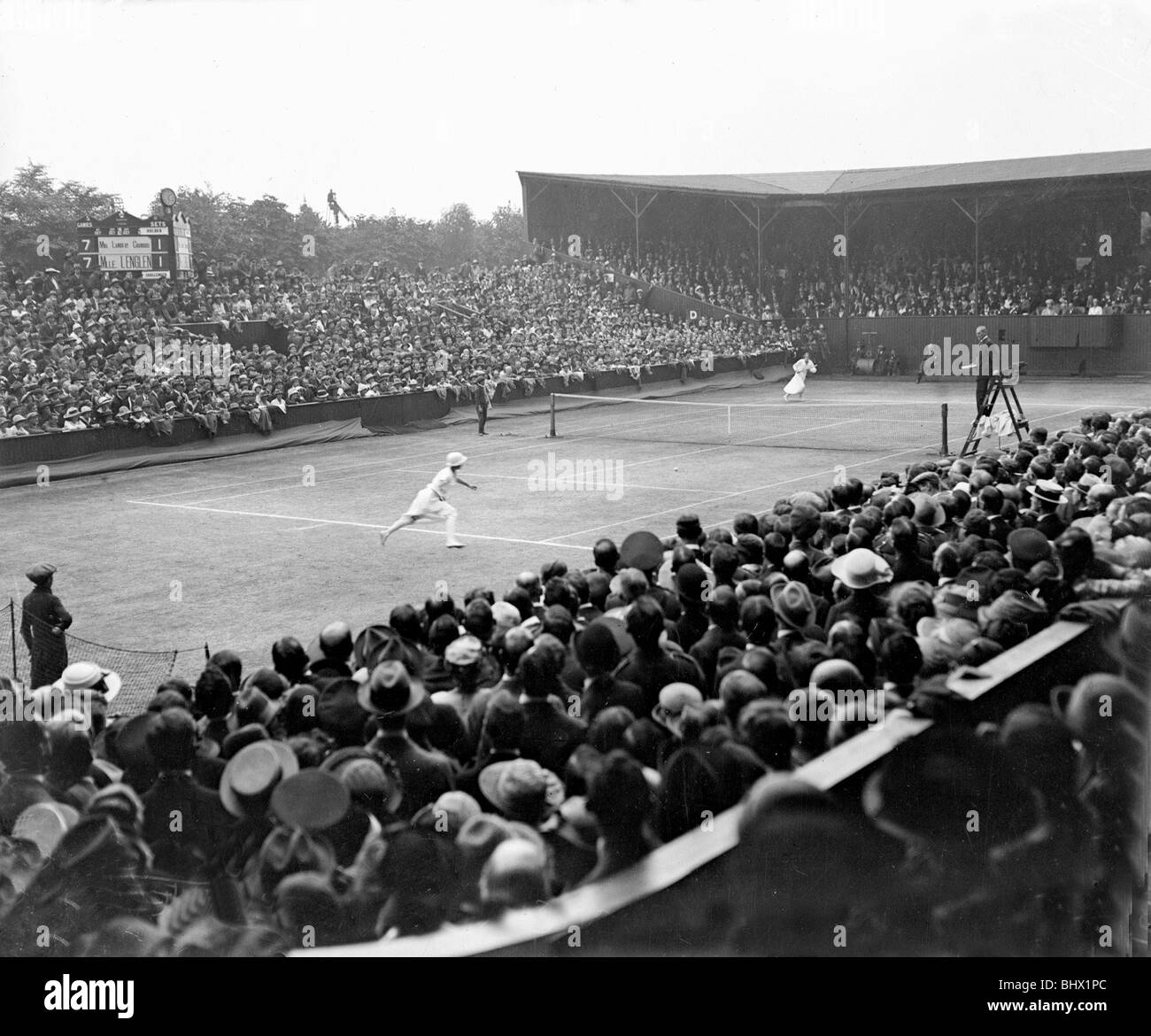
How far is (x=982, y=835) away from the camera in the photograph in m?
5.63

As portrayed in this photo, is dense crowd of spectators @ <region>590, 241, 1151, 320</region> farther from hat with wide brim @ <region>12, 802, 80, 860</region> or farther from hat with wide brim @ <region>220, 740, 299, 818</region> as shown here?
hat with wide brim @ <region>12, 802, 80, 860</region>

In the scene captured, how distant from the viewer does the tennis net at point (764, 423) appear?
29.5 m

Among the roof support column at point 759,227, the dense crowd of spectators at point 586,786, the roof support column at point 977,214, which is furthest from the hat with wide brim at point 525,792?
the roof support column at point 759,227

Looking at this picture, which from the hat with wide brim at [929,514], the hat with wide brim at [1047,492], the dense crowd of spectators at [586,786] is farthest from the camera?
the hat with wide brim at [1047,492]

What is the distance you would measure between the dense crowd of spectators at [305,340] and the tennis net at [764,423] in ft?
8.25

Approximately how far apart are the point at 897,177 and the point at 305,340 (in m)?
27.3

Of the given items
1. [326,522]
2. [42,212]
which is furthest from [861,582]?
[42,212]

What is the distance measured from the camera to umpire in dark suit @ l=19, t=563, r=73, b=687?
11023mm

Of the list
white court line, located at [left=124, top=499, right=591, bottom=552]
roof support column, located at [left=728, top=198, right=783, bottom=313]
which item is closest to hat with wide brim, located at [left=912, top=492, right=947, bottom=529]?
white court line, located at [left=124, top=499, right=591, bottom=552]

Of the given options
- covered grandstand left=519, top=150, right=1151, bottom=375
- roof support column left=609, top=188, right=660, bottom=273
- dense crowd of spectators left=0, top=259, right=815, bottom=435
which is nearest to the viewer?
dense crowd of spectators left=0, top=259, right=815, bottom=435

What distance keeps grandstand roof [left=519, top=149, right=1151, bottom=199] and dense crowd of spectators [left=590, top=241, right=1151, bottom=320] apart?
11.9ft

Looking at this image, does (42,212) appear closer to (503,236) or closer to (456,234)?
(456,234)

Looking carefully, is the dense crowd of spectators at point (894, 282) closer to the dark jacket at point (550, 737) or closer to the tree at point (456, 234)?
the tree at point (456, 234)
